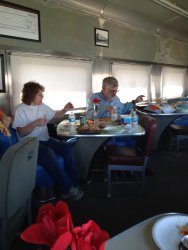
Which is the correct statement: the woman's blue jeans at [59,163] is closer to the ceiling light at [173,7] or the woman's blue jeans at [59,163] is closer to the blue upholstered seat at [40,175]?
the blue upholstered seat at [40,175]

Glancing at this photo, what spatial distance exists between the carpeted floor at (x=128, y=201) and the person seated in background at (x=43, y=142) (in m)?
0.20

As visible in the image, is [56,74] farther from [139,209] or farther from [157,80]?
[157,80]

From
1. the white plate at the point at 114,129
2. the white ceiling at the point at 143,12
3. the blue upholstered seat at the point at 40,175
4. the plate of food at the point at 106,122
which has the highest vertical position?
the white ceiling at the point at 143,12

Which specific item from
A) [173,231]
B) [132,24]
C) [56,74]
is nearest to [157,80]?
[132,24]

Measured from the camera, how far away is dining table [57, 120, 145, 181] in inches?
92.6

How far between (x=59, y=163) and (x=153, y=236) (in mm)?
1712

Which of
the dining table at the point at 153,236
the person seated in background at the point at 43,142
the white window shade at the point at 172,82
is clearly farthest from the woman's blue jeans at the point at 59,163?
the white window shade at the point at 172,82

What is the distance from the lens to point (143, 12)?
395 cm

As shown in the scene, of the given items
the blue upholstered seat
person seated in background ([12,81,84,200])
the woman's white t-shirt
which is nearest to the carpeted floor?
person seated in background ([12,81,84,200])

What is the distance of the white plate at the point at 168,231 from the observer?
0.71 m

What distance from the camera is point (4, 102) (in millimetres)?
2760

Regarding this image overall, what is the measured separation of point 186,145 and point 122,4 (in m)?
2.80

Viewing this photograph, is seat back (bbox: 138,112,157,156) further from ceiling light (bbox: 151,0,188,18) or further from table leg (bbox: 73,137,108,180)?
ceiling light (bbox: 151,0,188,18)

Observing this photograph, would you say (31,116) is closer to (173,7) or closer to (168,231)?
(168,231)
